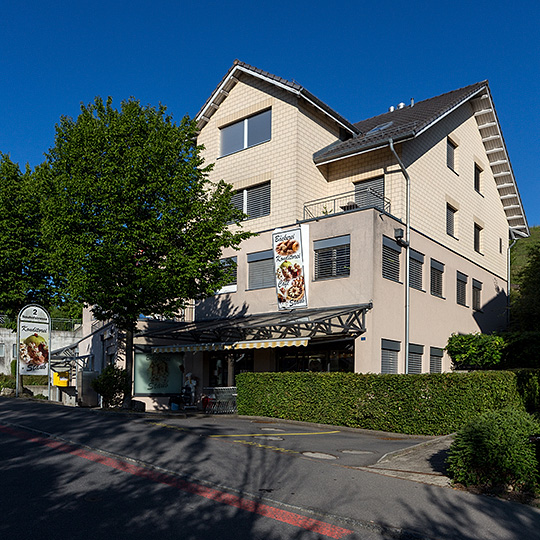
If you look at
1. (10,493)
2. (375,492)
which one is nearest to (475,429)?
(375,492)

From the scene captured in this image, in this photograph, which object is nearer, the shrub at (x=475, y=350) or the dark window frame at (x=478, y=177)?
the shrub at (x=475, y=350)

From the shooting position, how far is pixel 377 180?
79.2 feet

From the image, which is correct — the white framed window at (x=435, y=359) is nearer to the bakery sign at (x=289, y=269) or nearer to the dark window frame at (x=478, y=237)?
the bakery sign at (x=289, y=269)

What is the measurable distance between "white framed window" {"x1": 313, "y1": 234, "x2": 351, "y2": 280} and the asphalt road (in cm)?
1035

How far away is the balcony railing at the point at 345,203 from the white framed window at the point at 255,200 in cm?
200

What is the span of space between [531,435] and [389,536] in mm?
3228

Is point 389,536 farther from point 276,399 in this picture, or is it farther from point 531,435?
point 276,399

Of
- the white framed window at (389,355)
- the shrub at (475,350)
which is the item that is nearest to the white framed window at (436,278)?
the shrub at (475,350)

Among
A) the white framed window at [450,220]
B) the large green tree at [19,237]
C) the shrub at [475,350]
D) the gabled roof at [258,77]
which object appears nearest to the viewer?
the gabled roof at [258,77]

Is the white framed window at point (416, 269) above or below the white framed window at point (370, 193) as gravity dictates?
below

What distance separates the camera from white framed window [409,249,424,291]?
76.7 feet

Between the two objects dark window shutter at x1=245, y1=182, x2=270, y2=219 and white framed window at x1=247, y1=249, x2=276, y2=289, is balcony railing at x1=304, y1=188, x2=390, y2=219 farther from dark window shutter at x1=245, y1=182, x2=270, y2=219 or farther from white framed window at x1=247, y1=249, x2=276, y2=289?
white framed window at x1=247, y1=249, x2=276, y2=289

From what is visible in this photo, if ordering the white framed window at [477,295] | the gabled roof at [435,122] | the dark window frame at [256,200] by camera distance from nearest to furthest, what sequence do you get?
the gabled roof at [435,122]
the dark window frame at [256,200]
the white framed window at [477,295]

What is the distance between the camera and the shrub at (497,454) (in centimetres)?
797
